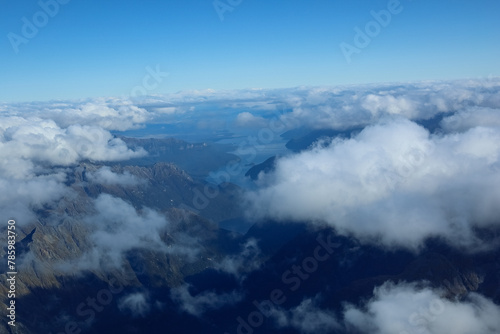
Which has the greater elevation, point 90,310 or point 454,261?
point 454,261

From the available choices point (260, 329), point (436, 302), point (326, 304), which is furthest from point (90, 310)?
point (436, 302)

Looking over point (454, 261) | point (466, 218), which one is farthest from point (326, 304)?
point (466, 218)

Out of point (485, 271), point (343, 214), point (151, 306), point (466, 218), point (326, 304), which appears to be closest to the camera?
point (485, 271)

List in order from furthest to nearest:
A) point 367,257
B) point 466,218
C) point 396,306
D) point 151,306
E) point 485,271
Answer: point 151,306 → point 367,257 → point 466,218 → point 485,271 → point 396,306

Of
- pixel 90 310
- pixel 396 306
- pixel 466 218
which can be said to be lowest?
pixel 90 310

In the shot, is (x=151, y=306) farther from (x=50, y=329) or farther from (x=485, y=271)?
(x=485, y=271)

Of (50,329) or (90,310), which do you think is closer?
(50,329)

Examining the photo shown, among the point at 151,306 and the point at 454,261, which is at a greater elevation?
the point at 454,261

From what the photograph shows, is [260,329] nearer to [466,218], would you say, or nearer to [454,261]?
[454,261]

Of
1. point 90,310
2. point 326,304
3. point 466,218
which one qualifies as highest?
point 466,218
